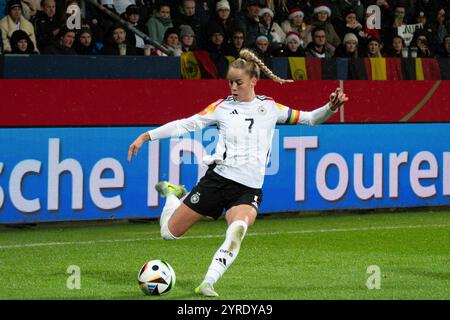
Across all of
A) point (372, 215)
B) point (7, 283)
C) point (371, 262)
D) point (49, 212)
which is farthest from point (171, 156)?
point (7, 283)

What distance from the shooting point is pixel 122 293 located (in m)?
9.93

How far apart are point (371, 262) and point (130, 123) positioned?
467 cm

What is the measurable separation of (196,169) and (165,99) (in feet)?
3.30

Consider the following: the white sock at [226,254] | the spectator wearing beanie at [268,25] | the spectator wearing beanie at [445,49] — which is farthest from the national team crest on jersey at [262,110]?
the spectator wearing beanie at [445,49]

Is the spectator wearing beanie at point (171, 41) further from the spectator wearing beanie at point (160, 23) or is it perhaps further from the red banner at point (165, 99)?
the red banner at point (165, 99)

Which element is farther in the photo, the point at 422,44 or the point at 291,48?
the point at 422,44

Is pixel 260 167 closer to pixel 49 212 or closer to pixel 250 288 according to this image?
pixel 250 288

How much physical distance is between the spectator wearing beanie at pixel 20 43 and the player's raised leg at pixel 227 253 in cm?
642

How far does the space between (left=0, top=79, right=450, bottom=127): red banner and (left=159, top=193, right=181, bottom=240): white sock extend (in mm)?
4807

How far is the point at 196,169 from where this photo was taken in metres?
15.9

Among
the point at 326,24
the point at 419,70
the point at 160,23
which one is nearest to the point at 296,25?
the point at 326,24

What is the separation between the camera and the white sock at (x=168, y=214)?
10141 mm

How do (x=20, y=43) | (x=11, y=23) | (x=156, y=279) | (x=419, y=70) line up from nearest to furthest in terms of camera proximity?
1. (x=156, y=279)
2. (x=20, y=43)
3. (x=11, y=23)
4. (x=419, y=70)

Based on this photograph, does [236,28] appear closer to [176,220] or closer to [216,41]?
[216,41]
